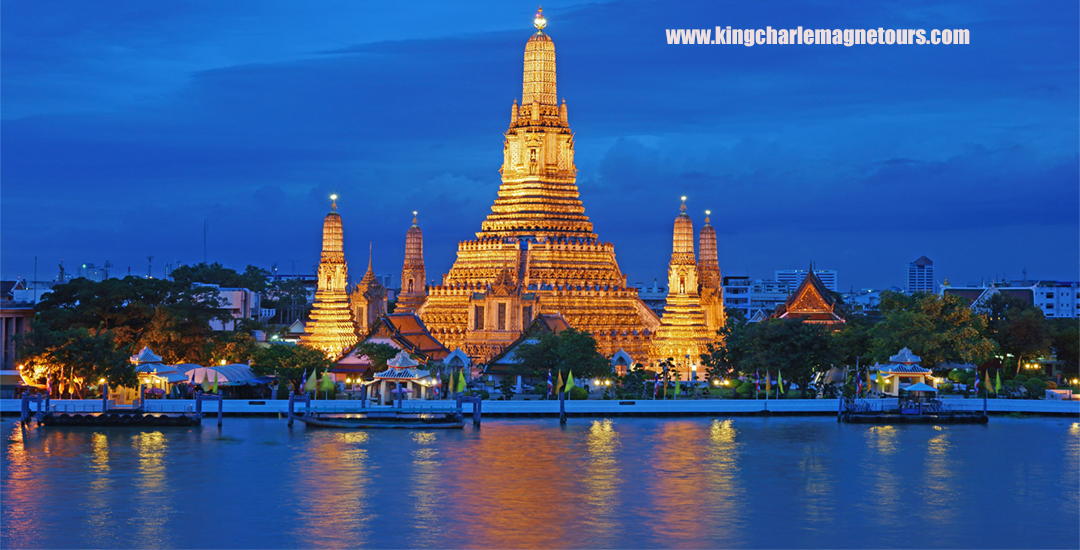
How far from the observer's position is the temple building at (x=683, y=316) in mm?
78062

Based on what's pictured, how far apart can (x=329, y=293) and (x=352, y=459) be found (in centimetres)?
3024

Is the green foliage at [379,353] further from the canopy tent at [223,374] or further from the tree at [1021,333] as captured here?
the tree at [1021,333]

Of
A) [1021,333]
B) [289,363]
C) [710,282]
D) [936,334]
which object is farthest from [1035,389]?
[289,363]

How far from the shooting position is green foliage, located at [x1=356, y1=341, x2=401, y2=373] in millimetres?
68375

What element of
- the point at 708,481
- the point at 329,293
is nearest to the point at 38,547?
the point at 708,481

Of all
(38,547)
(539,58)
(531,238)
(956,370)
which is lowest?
(38,547)

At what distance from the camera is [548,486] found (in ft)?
147

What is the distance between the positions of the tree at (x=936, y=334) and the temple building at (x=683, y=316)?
10.3 meters

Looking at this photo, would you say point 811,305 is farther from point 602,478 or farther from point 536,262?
point 602,478

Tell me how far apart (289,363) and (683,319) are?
22226 millimetres

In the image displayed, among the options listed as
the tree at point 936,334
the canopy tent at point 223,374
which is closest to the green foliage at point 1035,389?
the tree at point 936,334

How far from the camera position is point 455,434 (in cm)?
5709

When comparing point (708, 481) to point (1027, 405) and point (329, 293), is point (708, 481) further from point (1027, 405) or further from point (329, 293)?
point (329, 293)

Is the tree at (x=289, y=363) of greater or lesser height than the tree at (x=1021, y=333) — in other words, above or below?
below
